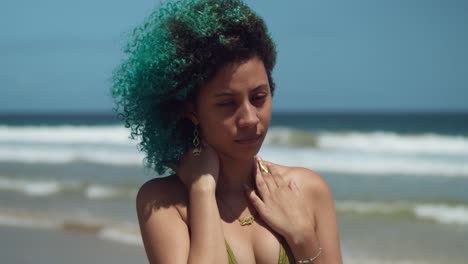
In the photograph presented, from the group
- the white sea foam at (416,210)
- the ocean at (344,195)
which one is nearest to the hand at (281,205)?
the ocean at (344,195)

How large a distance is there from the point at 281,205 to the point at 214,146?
0.37 metres

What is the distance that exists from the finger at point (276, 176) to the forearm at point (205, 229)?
34 cm

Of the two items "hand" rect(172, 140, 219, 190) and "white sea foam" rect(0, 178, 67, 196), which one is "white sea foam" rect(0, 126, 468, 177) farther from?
"hand" rect(172, 140, 219, 190)

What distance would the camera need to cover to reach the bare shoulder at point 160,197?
236cm

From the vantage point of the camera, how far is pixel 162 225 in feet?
7.52

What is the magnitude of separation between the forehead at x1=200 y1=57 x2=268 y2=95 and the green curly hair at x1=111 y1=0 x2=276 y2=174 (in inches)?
1.0

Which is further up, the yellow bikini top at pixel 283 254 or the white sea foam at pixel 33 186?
the white sea foam at pixel 33 186

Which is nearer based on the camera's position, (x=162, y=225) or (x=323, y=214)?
(x=162, y=225)

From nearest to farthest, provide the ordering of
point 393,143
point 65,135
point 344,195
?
1. point 344,195
2. point 393,143
3. point 65,135

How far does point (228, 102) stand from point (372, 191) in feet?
28.0

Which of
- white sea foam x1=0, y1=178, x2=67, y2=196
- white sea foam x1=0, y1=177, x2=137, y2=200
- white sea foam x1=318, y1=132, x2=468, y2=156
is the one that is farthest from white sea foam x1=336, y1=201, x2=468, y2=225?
white sea foam x1=318, y1=132, x2=468, y2=156

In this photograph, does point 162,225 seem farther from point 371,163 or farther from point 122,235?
point 371,163

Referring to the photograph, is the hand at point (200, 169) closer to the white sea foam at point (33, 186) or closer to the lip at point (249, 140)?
the lip at point (249, 140)

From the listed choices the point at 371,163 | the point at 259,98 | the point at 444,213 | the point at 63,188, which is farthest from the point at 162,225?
the point at 371,163
